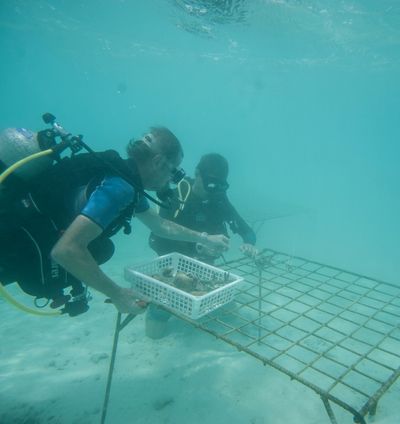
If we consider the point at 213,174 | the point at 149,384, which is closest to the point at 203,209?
the point at 213,174

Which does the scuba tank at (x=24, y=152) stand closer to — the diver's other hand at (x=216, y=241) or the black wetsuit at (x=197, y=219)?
the diver's other hand at (x=216, y=241)

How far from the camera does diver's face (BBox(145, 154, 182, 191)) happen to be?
11.3 feet

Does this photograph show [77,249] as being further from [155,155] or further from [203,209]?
[203,209]

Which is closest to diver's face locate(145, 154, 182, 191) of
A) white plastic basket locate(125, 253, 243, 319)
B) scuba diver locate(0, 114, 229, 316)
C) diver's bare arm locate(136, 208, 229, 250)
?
scuba diver locate(0, 114, 229, 316)

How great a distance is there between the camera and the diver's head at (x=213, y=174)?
6.35 metres

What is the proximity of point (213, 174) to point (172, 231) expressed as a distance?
1878 millimetres

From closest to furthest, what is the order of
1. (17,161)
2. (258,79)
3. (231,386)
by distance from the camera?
(17,161) → (231,386) → (258,79)

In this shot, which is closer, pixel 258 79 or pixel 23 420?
pixel 23 420

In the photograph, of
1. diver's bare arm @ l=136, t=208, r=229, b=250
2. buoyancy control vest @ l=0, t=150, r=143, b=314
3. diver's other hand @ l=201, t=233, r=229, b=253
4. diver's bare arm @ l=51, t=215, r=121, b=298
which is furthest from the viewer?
diver's other hand @ l=201, t=233, r=229, b=253

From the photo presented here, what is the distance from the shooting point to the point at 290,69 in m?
35.0

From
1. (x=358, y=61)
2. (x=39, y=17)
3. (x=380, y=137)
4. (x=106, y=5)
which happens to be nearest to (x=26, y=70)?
(x=39, y=17)

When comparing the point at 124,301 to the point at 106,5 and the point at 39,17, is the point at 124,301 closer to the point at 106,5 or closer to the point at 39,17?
the point at 106,5

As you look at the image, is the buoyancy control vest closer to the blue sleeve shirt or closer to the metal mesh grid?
the blue sleeve shirt

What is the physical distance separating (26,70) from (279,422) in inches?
3213
